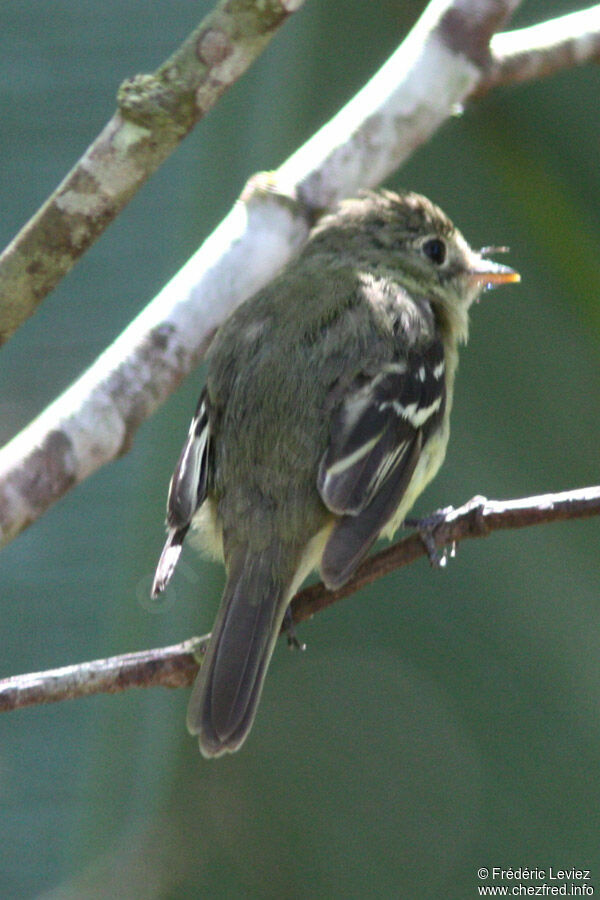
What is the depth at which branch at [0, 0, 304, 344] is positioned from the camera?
287 cm

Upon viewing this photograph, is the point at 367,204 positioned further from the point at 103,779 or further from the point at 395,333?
the point at 103,779

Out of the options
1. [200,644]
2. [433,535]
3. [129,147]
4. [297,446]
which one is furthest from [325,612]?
[129,147]

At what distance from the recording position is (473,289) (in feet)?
13.8


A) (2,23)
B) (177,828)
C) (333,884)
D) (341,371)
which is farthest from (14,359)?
(333,884)

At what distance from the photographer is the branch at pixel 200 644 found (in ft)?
8.13

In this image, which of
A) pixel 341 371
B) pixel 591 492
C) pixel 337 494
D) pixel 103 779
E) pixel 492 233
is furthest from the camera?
pixel 492 233

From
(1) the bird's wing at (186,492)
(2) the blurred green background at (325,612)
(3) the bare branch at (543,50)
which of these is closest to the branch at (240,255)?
(3) the bare branch at (543,50)

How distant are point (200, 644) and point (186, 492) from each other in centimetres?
48

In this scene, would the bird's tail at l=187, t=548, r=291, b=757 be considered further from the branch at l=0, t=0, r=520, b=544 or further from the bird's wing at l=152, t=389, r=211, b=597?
the branch at l=0, t=0, r=520, b=544

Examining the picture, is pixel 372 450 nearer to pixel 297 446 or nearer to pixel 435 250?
pixel 297 446

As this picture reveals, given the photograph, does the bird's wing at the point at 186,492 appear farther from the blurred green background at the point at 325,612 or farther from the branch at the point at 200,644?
the blurred green background at the point at 325,612

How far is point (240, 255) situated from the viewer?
3.43m

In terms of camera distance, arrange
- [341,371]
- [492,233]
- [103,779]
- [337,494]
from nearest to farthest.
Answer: [337,494] → [341,371] → [103,779] → [492,233]

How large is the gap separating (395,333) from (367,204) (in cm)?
86
